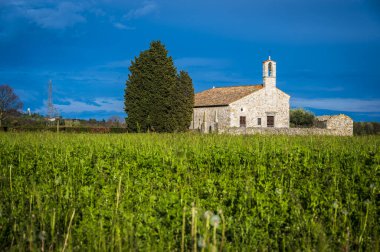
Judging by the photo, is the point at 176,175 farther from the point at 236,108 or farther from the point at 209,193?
the point at 236,108

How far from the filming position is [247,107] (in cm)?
3791

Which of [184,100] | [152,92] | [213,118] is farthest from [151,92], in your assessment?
[213,118]

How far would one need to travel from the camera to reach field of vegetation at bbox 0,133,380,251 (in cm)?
471

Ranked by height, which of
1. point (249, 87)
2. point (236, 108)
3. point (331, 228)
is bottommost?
point (331, 228)

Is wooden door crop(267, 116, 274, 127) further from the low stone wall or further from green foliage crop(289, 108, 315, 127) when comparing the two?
green foliage crop(289, 108, 315, 127)

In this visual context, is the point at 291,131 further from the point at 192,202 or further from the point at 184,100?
the point at 192,202

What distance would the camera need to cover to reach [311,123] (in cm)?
4903

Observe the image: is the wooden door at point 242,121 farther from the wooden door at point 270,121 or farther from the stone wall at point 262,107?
the wooden door at point 270,121

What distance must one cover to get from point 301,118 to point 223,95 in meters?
15.7

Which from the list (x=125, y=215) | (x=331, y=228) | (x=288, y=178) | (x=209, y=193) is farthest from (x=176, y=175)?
(x=331, y=228)

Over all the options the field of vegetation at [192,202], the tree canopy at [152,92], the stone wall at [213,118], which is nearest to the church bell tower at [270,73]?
the stone wall at [213,118]

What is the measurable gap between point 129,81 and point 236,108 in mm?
12083

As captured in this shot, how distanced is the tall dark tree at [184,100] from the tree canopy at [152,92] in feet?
2.18

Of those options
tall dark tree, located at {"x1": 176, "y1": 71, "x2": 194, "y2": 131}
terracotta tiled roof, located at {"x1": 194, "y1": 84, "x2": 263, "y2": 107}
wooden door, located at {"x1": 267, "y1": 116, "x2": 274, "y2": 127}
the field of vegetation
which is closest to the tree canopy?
tall dark tree, located at {"x1": 176, "y1": 71, "x2": 194, "y2": 131}
